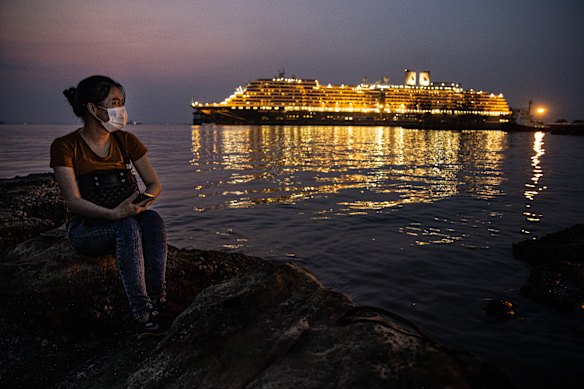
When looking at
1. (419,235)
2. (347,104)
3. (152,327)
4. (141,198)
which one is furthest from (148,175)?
(347,104)

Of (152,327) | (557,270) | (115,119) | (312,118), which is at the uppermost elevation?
(312,118)

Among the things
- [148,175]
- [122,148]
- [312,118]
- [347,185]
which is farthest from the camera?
[312,118]

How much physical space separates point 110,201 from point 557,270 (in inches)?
215

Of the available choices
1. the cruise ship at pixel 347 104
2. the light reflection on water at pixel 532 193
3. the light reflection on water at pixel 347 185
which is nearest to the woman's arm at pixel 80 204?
the light reflection on water at pixel 347 185

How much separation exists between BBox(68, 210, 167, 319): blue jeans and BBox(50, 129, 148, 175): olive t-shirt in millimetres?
479

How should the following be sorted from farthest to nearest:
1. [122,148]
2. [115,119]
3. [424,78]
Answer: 1. [424,78]
2. [122,148]
3. [115,119]

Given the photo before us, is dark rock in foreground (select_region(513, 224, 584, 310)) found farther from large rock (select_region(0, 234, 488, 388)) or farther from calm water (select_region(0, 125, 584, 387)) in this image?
large rock (select_region(0, 234, 488, 388))

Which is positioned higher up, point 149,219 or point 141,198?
point 141,198

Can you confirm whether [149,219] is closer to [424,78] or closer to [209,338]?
[209,338]

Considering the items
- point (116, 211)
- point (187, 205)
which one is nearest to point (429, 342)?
point (116, 211)

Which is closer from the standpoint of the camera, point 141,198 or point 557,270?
point 141,198

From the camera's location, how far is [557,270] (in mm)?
4840

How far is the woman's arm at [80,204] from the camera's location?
301 cm

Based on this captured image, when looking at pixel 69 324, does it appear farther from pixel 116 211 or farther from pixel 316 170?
pixel 316 170
